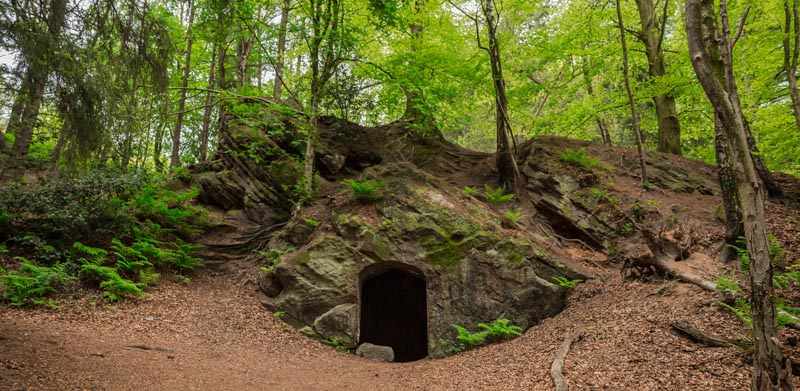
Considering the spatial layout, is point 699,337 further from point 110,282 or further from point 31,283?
point 31,283

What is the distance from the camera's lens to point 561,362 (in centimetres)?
617

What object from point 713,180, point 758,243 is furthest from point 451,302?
point 713,180

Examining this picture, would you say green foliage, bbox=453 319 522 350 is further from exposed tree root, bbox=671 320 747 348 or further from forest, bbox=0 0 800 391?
exposed tree root, bbox=671 320 747 348

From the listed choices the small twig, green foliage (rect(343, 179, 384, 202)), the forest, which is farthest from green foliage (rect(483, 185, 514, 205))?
the small twig

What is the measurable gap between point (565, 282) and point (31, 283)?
11.4m

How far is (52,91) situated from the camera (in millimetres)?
5398

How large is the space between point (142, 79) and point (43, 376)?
4.23 metres

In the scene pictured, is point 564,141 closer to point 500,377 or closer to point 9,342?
point 500,377

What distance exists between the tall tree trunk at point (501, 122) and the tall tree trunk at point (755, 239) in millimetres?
8916

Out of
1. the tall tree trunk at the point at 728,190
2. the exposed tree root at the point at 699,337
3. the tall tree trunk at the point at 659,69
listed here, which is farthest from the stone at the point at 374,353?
the tall tree trunk at the point at 659,69

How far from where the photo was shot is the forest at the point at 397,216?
5430mm

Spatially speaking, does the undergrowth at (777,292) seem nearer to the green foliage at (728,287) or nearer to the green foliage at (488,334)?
the green foliage at (728,287)

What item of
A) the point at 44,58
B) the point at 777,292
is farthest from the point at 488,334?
the point at 44,58

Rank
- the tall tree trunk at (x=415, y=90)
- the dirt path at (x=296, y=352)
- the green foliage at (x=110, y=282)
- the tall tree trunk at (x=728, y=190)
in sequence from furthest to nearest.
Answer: the tall tree trunk at (x=415, y=90) < the green foliage at (x=110, y=282) < the tall tree trunk at (x=728, y=190) < the dirt path at (x=296, y=352)
